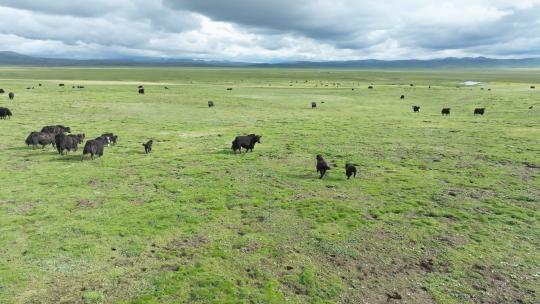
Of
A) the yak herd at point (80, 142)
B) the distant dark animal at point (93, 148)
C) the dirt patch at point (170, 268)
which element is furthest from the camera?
the yak herd at point (80, 142)

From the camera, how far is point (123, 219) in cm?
1509

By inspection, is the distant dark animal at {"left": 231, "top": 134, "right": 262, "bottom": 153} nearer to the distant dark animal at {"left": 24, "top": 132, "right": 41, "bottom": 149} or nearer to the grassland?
the grassland

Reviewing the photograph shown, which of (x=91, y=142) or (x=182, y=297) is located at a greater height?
(x=91, y=142)

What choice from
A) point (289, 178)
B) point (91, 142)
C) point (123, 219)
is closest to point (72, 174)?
point (91, 142)

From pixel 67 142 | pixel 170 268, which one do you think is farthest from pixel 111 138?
pixel 170 268

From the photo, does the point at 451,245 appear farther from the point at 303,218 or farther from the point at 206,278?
the point at 206,278

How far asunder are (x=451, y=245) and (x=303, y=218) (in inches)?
214

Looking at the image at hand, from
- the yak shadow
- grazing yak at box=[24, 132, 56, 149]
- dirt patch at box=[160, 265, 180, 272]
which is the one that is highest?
grazing yak at box=[24, 132, 56, 149]

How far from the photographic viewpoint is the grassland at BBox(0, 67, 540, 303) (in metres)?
11.0

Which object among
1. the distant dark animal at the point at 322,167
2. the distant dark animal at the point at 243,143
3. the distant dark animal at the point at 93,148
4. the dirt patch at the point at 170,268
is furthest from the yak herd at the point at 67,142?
the dirt patch at the point at 170,268

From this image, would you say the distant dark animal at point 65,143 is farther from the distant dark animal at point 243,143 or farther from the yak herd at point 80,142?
the distant dark animal at point 243,143

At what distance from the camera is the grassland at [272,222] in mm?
10992

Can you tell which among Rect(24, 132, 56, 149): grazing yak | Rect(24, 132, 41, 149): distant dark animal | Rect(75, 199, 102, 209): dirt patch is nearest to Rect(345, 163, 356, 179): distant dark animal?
Rect(75, 199, 102, 209): dirt patch

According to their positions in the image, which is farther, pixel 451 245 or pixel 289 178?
pixel 289 178
